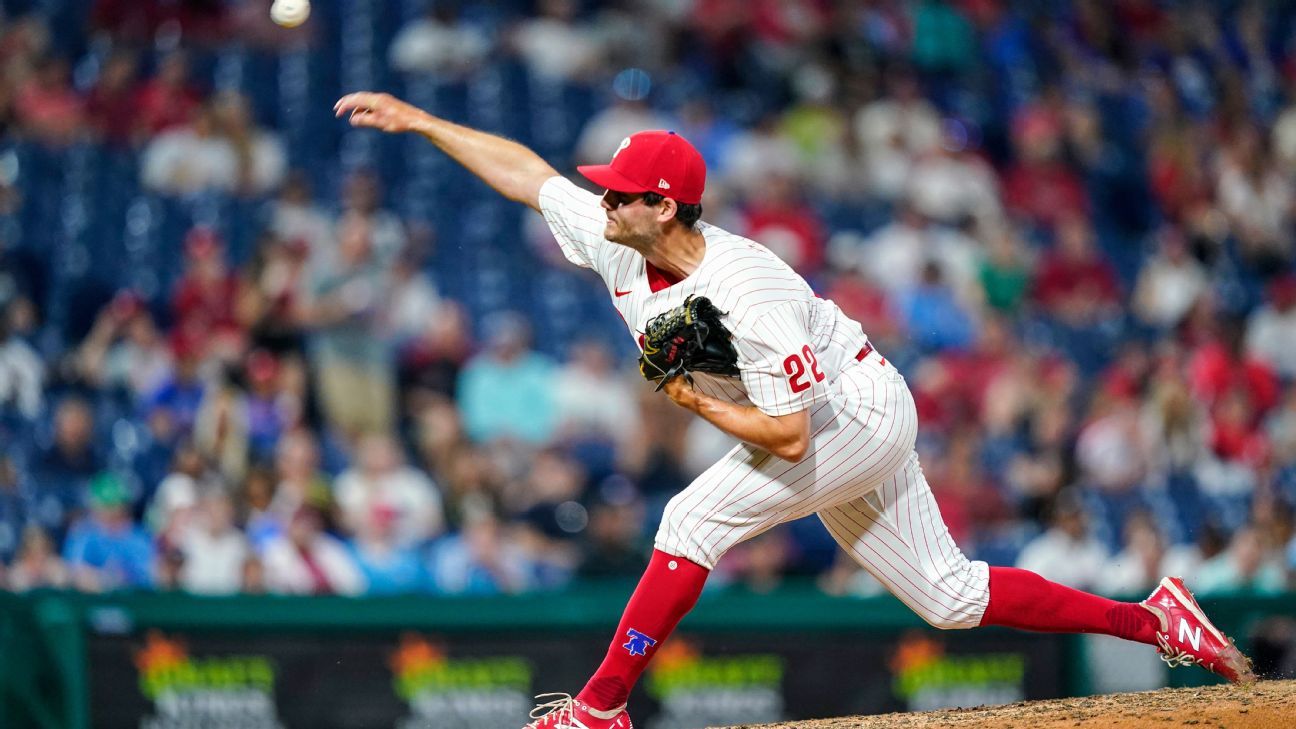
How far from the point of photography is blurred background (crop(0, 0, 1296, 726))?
23.5ft

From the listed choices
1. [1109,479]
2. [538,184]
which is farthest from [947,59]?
[538,184]

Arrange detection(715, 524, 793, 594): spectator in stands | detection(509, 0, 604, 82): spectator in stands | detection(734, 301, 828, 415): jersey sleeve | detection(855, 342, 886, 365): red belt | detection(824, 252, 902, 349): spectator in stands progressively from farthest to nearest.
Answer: detection(509, 0, 604, 82): spectator in stands → detection(824, 252, 902, 349): spectator in stands → detection(715, 524, 793, 594): spectator in stands → detection(855, 342, 886, 365): red belt → detection(734, 301, 828, 415): jersey sleeve

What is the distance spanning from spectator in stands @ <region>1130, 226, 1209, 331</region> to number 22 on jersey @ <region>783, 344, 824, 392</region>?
678cm

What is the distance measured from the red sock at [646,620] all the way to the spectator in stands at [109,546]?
3.55 meters

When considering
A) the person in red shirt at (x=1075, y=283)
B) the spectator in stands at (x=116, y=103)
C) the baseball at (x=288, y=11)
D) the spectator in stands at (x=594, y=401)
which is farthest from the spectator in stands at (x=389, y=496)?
the person in red shirt at (x=1075, y=283)

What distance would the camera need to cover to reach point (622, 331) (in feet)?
28.6

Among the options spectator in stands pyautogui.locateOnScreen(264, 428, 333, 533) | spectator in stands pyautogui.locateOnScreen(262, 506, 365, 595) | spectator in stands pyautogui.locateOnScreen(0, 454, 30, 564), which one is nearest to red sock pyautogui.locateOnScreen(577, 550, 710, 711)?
spectator in stands pyautogui.locateOnScreen(262, 506, 365, 595)

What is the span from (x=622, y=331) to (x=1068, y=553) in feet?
8.87

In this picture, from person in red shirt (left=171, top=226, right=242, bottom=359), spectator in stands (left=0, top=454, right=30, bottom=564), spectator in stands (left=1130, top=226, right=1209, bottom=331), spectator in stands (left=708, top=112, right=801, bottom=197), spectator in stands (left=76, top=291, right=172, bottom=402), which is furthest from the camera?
spectator in stands (left=1130, top=226, right=1209, bottom=331)

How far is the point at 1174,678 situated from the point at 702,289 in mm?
3964

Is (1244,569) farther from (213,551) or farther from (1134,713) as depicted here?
(213,551)

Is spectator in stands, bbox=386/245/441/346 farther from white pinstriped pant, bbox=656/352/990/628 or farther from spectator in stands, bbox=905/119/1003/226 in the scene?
white pinstriped pant, bbox=656/352/990/628

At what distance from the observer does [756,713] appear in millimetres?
6102

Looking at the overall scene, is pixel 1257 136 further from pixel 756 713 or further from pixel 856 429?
pixel 856 429
